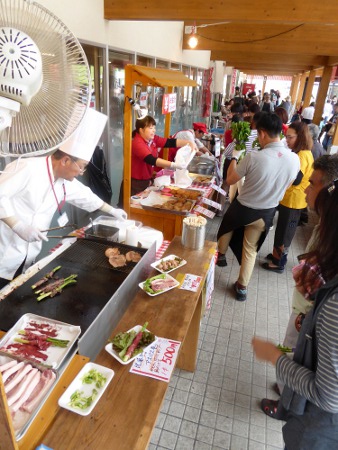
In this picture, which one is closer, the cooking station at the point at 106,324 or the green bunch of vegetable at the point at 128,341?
the cooking station at the point at 106,324

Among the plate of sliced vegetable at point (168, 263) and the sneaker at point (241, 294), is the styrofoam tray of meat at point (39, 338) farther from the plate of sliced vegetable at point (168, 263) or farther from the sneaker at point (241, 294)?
the sneaker at point (241, 294)

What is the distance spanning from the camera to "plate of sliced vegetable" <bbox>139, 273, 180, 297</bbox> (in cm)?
179

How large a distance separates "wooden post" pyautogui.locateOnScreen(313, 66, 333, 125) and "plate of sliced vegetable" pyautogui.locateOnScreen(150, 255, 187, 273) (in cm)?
969

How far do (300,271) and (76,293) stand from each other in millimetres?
1126

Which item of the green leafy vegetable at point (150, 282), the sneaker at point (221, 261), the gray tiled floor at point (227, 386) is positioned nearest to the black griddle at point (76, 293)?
the green leafy vegetable at point (150, 282)

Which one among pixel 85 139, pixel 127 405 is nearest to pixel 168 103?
pixel 85 139

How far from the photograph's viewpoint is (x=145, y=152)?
350cm

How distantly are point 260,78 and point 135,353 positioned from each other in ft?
134

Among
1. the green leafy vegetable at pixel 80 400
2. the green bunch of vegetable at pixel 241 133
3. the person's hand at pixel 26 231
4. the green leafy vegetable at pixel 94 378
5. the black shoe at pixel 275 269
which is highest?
the green bunch of vegetable at pixel 241 133

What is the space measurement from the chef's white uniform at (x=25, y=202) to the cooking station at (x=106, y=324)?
38cm

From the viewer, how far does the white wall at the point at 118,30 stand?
10.2 ft

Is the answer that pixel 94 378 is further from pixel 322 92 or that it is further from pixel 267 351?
pixel 322 92

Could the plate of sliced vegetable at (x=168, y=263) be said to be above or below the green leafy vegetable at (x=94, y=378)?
above

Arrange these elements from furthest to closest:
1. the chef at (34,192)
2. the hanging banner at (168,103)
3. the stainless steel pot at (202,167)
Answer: the stainless steel pot at (202,167)
the hanging banner at (168,103)
the chef at (34,192)
